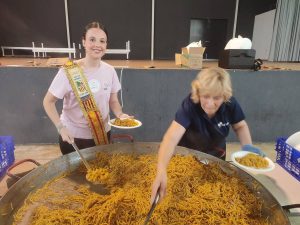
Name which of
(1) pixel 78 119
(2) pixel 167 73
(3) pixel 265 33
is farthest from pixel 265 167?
(3) pixel 265 33

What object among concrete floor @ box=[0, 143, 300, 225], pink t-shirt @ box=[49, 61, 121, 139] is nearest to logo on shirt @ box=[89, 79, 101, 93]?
pink t-shirt @ box=[49, 61, 121, 139]

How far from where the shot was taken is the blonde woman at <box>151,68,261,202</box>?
1324 millimetres

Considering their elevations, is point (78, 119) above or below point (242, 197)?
above

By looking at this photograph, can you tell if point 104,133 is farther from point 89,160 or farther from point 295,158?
point 295,158

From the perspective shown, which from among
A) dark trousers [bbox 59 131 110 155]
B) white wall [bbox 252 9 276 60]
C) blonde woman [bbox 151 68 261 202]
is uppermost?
white wall [bbox 252 9 276 60]

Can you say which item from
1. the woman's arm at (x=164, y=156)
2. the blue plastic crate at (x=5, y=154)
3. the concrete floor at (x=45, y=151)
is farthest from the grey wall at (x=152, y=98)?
the woman's arm at (x=164, y=156)

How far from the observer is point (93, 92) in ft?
5.90

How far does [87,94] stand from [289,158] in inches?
56.3

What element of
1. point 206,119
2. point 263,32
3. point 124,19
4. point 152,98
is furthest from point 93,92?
point 263,32

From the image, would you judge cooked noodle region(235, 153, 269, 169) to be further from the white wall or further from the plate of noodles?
the white wall

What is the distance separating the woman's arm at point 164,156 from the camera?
105 centimetres

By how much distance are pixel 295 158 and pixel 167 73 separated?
225cm

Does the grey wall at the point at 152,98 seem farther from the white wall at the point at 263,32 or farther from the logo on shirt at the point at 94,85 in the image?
the white wall at the point at 263,32

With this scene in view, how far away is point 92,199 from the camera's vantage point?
1158 millimetres
